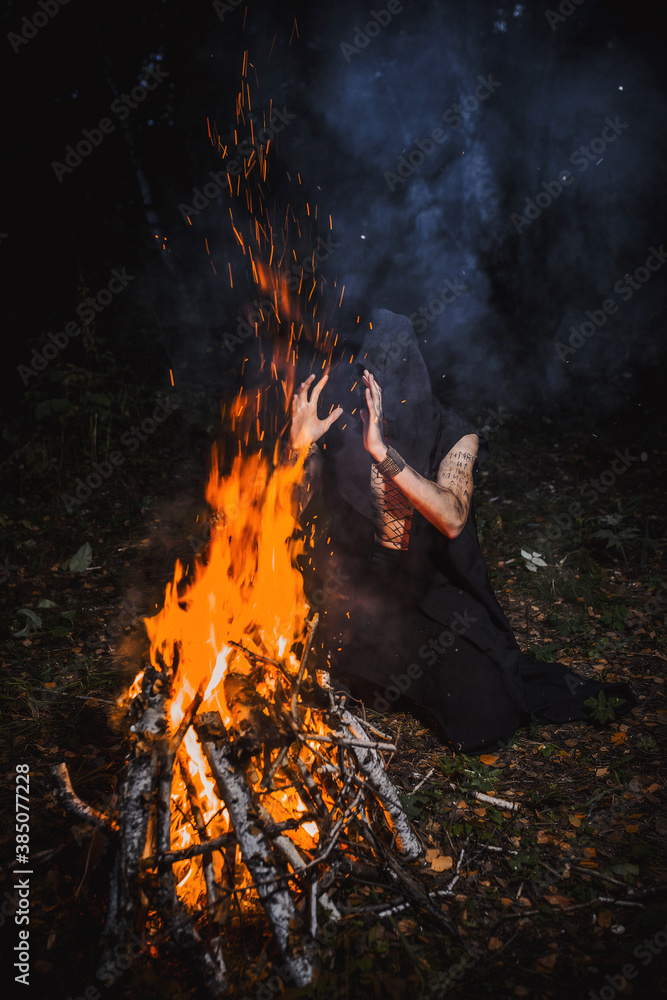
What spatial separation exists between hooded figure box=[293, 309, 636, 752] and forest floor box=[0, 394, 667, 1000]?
0.86ft

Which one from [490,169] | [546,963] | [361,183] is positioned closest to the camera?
[546,963]

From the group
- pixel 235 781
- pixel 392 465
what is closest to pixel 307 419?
pixel 392 465

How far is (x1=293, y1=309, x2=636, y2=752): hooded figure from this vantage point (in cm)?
328

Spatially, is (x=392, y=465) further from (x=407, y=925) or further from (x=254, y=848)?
Result: (x=407, y=925)

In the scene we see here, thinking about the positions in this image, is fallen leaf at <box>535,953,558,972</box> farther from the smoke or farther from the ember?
the smoke

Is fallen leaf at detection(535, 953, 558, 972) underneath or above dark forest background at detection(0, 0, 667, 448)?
underneath

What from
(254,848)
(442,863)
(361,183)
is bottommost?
(442,863)

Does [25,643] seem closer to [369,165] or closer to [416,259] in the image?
[369,165]

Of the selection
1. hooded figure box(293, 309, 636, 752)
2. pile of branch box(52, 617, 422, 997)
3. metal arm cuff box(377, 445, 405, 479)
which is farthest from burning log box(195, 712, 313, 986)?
metal arm cuff box(377, 445, 405, 479)

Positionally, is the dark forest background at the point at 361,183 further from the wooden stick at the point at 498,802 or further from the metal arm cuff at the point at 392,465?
the wooden stick at the point at 498,802

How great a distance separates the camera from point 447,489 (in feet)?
10.8

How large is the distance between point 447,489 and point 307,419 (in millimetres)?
1136

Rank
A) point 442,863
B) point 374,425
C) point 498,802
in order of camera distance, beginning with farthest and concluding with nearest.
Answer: point 374,425, point 498,802, point 442,863

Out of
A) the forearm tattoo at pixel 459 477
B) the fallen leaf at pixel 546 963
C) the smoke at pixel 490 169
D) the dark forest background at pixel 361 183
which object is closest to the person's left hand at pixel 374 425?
the forearm tattoo at pixel 459 477
